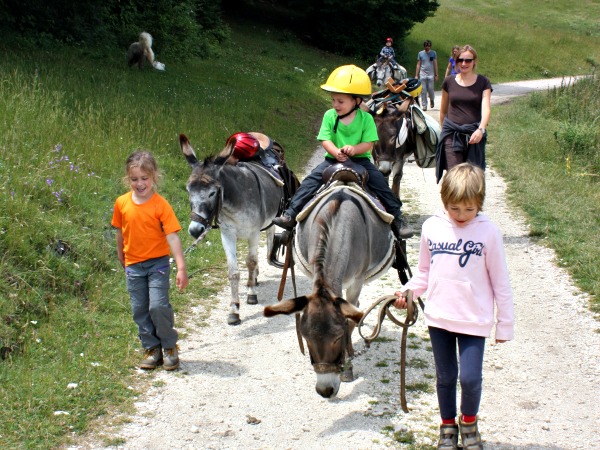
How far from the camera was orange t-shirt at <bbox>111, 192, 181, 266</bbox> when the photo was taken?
5.40 m

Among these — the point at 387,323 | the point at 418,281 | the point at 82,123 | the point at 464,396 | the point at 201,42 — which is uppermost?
the point at 201,42

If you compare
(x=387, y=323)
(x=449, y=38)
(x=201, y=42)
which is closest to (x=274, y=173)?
(x=387, y=323)

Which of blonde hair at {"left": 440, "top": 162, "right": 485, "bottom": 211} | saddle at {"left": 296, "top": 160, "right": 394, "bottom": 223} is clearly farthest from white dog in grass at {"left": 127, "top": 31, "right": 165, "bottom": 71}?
blonde hair at {"left": 440, "top": 162, "right": 485, "bottom": 211}

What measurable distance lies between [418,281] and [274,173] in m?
3.65

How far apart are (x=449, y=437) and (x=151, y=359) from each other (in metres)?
2.68

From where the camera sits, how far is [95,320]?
20.8ft

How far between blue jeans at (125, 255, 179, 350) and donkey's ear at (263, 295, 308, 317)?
156 cm

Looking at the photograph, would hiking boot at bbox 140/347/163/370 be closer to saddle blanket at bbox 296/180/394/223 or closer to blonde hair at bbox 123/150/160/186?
blonde hair at bbox 123/150/160/186

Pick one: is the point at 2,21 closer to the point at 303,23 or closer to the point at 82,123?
the point at 82,123

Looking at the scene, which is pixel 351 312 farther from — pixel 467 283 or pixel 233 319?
pixel 233 319

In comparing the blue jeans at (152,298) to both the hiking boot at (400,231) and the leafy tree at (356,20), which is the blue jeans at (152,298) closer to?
→ the hiking boot at (400,231)

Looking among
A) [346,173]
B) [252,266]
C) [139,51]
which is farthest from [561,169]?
[139,51]

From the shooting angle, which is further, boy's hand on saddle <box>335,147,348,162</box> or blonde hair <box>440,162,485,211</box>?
boy's hand on saddle <box>335,147,348,162</box>

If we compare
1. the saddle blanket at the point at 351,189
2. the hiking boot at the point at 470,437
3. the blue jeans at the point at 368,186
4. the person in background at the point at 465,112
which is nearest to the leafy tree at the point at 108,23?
the person in background at the point at 465,112
